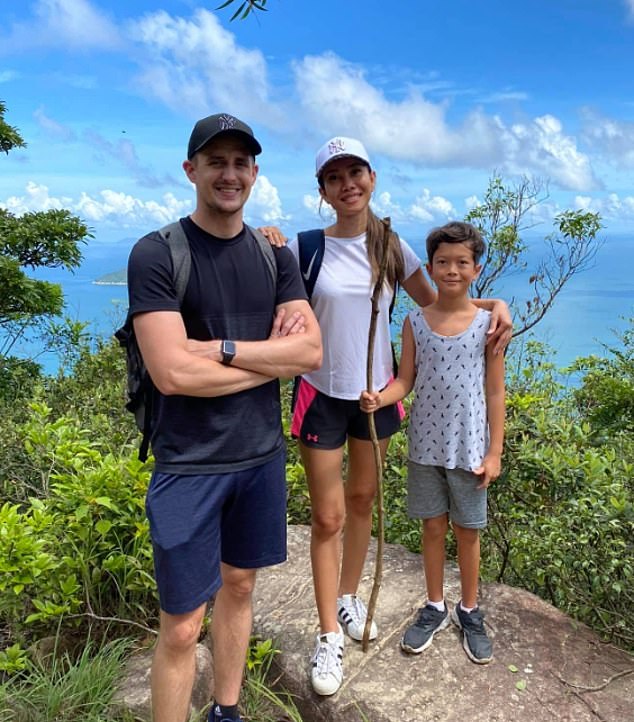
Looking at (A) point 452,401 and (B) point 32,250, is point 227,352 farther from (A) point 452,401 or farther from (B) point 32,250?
(B) point 32,250

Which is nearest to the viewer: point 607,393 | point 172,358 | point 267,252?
point 172,358

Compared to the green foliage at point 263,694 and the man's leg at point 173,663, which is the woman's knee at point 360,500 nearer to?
the green foliage at point 263,694

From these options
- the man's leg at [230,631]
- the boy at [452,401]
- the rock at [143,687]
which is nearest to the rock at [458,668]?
the boy at [452,401]

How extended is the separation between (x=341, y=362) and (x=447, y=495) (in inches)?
29.4

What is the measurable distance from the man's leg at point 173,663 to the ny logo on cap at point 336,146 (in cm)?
166

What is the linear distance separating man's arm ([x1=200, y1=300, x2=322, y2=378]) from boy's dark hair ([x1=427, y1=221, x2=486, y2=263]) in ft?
2.18

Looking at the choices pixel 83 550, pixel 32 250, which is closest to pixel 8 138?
pixel 32 250

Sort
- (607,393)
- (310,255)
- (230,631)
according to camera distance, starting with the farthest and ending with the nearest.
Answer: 1. (607,393)
2. (310,255)
3. (230,631)

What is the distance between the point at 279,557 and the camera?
2367mm

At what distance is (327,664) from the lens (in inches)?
106

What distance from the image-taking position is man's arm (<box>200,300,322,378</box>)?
2.12 metres

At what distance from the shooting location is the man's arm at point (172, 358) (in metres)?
2.00

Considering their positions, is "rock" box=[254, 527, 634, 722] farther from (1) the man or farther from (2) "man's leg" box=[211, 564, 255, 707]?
(1) the man

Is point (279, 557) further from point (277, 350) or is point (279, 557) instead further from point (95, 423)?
point (95, 423)
